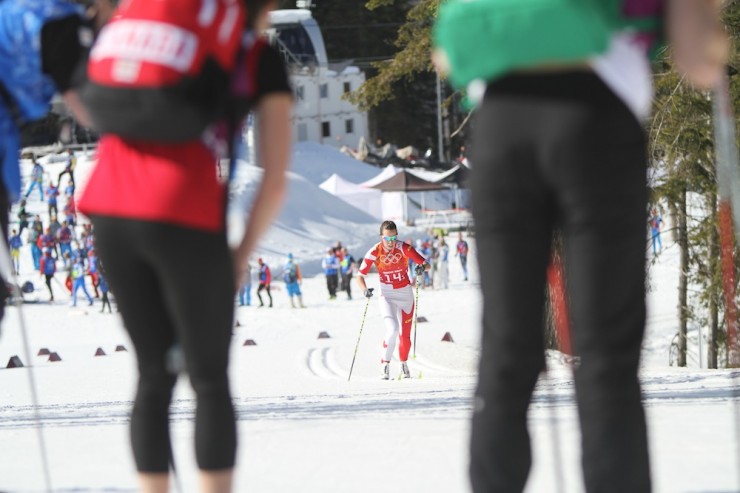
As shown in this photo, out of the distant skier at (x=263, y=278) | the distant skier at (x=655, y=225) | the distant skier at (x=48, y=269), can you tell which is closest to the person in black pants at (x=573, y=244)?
the distant skier at (x=655, y=225)

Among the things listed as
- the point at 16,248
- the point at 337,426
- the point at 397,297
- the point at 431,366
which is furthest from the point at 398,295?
the point at 16,248

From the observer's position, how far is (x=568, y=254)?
8.81 ft

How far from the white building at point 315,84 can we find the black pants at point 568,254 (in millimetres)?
67590

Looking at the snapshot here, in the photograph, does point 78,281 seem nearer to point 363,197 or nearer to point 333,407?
point 333,407

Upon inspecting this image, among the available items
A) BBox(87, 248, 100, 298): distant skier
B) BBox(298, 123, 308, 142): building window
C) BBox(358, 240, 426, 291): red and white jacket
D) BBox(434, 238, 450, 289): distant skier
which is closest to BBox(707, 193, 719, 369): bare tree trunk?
BBox(358, 240, 426, 291): red and white jacket

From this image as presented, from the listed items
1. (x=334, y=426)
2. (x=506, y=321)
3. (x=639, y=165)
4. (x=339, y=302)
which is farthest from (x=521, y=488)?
(x=339, y=302)

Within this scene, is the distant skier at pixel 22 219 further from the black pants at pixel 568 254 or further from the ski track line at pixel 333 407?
the black pants at pixel 568 254

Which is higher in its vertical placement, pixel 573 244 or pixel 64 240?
pixel 64 240

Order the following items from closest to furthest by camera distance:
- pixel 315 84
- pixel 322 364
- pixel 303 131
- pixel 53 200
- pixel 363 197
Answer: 1. pixel 322 364
2. pixel 53 200
3. pixel 363 197
4. pixel 315 84
5. pixel 303 131

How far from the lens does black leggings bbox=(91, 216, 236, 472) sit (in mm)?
2695

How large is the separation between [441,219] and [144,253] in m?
52.8

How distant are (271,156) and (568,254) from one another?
709 mm

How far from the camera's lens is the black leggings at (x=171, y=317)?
2.70m

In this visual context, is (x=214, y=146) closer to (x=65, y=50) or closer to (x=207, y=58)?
(x=207, y=58)
